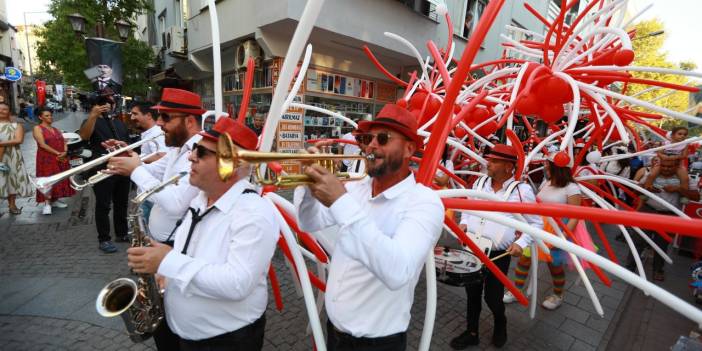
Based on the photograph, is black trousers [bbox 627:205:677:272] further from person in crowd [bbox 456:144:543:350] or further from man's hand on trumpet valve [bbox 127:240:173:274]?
man's hand on trumpet valve [bbox 127:240:173:274]

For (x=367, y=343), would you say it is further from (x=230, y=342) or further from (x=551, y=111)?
(x=551, y=111)

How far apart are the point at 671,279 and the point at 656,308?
1.54 m

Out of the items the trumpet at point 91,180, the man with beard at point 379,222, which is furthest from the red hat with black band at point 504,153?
the trumpet at point 91,180

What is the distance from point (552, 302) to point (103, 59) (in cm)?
1042

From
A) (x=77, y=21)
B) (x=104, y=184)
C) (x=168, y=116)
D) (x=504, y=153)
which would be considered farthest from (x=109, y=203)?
(x=77, y=21)

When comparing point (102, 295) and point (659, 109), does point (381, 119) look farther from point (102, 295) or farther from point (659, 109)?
point (102, 295)

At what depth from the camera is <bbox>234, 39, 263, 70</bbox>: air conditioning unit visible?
9.63m

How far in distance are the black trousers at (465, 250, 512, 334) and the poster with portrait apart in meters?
8.86

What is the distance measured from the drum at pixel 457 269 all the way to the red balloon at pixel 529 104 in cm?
147

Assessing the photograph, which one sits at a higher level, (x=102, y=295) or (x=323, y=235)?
(x=323, y=235)

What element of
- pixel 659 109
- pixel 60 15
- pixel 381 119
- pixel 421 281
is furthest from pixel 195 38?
pixel 659 109

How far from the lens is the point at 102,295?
1.97m

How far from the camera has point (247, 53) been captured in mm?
9617

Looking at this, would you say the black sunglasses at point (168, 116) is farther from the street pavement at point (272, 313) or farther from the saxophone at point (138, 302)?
the street pavement at point (272, 313)
